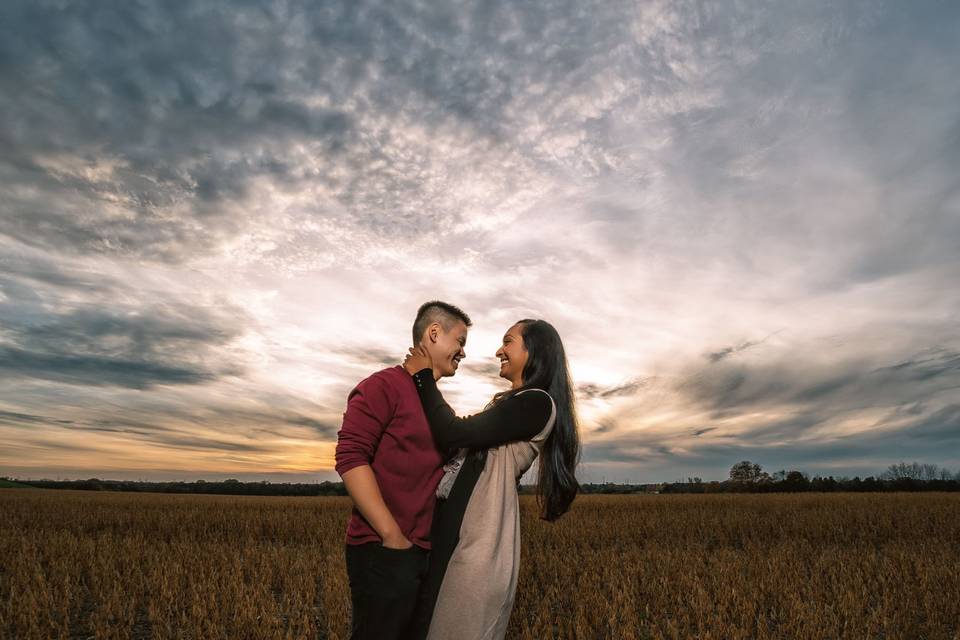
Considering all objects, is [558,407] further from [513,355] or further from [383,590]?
[383,590]

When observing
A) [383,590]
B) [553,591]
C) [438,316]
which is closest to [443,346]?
[438,316]

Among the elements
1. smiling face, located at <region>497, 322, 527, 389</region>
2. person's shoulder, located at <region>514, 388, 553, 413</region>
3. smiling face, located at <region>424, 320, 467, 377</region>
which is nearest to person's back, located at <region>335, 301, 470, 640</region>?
smiling face, located at <region>424, 320, 467, 377</region>

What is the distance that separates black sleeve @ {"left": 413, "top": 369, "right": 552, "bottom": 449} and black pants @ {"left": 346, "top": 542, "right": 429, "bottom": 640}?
0.48m

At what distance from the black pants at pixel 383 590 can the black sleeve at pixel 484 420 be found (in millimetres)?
476

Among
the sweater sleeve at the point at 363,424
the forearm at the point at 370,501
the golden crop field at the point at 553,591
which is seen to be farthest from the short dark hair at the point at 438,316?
the golden crop field at the point at 553,591

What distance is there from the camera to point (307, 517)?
21.1 meters

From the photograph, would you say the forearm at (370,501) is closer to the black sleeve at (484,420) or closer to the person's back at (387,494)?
the person's back at (387,494)

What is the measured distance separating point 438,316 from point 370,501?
842 mm

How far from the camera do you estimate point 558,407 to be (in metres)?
2.87

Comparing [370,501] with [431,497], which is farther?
[431,497]

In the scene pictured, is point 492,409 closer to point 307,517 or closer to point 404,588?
point 404,588

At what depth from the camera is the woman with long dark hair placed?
2.43m

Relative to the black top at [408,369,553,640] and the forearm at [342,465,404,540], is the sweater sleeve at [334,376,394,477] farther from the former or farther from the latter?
the black top at [408,369,553,640]

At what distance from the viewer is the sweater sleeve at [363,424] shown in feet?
7.84
